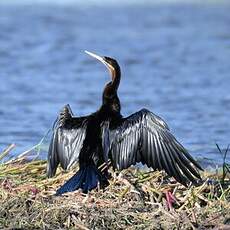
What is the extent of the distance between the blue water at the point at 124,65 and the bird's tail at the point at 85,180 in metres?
2.43

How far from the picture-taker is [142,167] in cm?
955

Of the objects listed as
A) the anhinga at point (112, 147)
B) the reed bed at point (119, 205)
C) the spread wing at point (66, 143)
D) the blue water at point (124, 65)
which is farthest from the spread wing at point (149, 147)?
the blue water at point (124, 65)

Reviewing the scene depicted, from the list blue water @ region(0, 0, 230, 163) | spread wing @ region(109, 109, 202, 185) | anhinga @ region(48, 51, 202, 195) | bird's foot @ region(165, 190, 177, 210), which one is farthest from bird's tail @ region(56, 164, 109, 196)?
blue water @ region(0, 0, 230, 163)

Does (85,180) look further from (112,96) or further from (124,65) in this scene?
(124,65)

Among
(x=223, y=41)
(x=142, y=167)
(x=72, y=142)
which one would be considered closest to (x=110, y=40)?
(x=223, y=41)

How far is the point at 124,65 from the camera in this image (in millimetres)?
18141

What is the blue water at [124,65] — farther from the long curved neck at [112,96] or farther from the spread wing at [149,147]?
the spread wing at [149,147]

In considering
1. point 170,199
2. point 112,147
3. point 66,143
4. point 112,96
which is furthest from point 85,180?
point 112,96

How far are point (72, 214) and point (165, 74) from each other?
10.1m

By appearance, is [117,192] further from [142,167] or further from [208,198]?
[142,167]

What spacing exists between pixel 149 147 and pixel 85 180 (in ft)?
1.73

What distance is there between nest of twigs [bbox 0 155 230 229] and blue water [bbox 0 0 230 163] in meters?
2.55

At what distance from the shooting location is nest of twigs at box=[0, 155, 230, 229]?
22.8ft

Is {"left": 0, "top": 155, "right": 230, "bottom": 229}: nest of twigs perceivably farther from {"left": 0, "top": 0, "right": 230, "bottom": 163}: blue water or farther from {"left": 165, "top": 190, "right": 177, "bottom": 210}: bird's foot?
{"left": 0, "top": 0, "right": 230, "bottom": 163}: blue water
